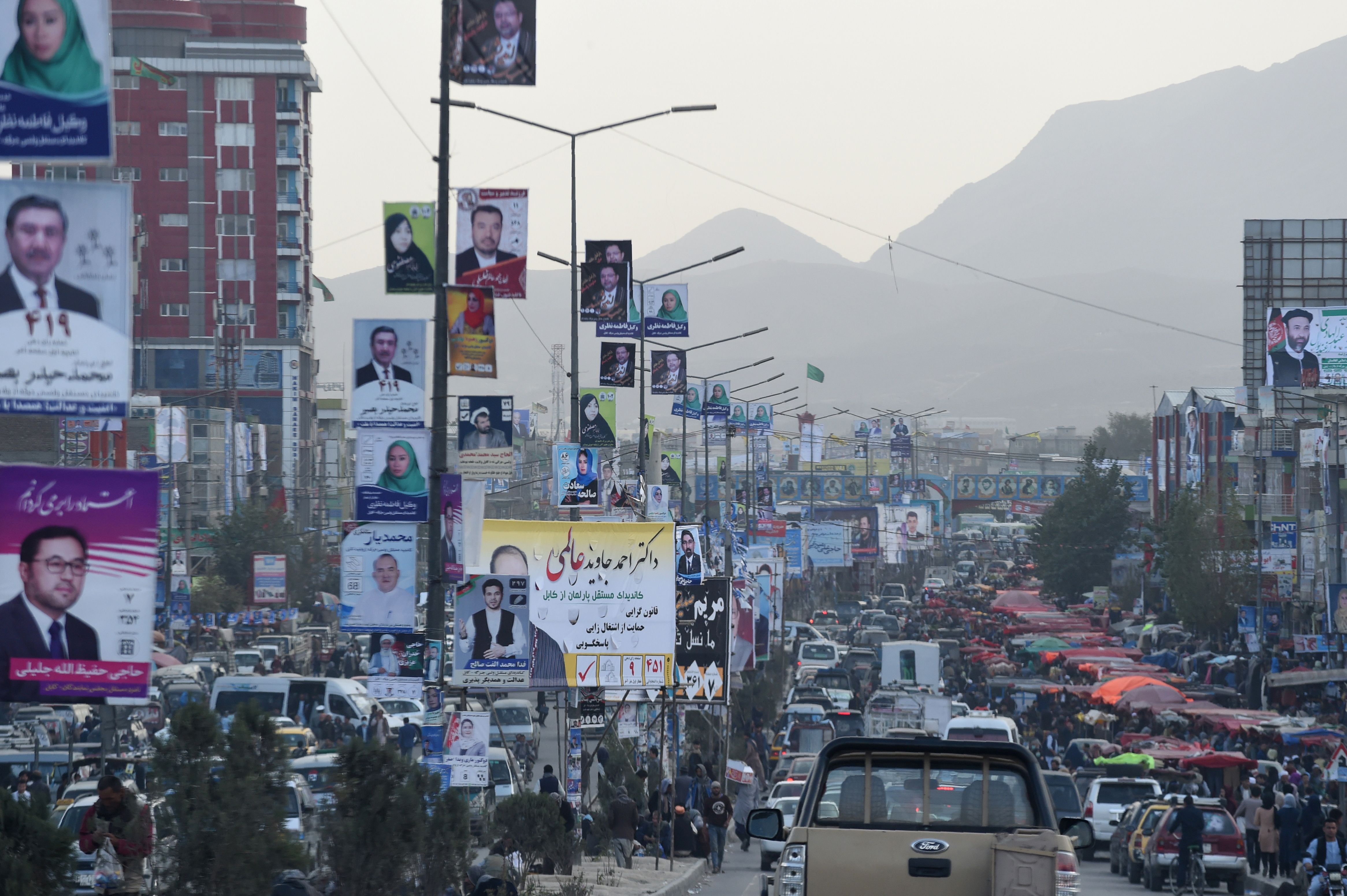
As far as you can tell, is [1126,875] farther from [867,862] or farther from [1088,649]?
[1088,649]

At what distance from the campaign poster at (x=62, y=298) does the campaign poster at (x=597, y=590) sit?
1278cm

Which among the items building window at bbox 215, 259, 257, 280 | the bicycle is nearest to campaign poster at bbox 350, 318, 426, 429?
the bicycle

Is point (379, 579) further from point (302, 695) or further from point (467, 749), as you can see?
point (302, 695)

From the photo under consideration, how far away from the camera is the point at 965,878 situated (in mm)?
8516

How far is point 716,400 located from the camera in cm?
5453

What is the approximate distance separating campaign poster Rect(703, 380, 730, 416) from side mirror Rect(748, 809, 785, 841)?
40301 millimetres

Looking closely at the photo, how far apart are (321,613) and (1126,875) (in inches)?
1897

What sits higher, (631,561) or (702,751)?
(631,561)

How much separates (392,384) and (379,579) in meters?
2.68

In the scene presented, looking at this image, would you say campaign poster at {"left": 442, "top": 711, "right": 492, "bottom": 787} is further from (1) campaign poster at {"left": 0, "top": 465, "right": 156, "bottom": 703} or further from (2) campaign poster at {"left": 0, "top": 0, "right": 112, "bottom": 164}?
(2) campaign poster at {"left": 0, "top": 0, "right": 112, "bottom": 164}

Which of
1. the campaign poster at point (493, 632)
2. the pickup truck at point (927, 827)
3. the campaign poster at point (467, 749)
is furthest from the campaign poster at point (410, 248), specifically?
the pickup truck at point (927, 827)

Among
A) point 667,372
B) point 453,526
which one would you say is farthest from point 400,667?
point 667,372

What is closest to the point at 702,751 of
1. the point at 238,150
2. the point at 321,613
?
the point at 321,613

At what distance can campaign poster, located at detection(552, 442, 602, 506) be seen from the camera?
29438 mm
